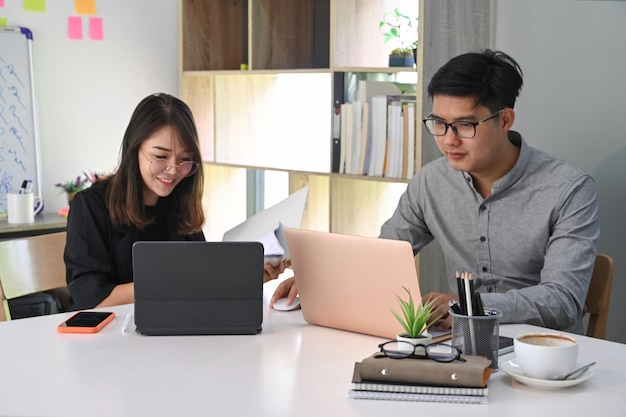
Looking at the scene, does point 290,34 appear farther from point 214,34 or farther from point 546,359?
point 546,359

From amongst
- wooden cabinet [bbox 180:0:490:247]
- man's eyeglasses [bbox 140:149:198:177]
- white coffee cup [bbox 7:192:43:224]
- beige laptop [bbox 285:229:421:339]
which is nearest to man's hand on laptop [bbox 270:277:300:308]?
beige laptop [bbox 285:229:421:339]

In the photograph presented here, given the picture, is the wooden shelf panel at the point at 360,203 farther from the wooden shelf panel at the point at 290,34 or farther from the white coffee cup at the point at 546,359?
the white coffee cup at the point at 546,359

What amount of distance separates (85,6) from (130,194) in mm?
1900

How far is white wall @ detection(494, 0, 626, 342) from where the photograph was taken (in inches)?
109

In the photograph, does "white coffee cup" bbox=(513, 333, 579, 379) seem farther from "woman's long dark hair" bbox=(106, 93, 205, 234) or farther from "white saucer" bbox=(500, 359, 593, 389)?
"woman's long dark hair" bbox=(106, 93, 205, 234)

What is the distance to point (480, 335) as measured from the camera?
60.3 inches

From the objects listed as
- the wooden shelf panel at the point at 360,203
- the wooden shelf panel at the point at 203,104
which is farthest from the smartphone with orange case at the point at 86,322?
the wooden shelf panel at the point at 203,104

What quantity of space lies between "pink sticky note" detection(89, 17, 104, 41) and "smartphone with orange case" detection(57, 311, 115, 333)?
7.76 ft

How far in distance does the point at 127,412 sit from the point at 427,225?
1.37 meters

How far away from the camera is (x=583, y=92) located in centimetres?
285

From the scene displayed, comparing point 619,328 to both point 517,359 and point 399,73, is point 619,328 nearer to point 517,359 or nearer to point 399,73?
point 399,73

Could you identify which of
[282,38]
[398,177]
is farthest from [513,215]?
[282,38]

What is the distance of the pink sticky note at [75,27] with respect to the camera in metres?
3.90

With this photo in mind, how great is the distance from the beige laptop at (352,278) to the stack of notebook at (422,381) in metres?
0.27
